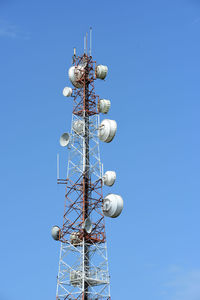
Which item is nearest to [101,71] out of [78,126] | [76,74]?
[76,74]

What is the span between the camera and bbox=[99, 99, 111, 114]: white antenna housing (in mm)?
64062

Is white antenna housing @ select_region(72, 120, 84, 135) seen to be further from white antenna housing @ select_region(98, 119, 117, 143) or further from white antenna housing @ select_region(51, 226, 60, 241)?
white antenna housing @ select_region(51, 226, 60, 241)

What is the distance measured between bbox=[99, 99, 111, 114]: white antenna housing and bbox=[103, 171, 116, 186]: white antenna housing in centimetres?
706

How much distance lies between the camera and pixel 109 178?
2378 inches

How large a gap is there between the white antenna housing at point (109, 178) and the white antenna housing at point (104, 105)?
7059mm

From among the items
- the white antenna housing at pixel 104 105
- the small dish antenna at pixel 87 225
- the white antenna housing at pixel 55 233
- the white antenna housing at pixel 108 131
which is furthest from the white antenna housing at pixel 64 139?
the small dish antenna at pixel 87 225

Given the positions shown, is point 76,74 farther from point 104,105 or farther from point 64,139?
point 64,139

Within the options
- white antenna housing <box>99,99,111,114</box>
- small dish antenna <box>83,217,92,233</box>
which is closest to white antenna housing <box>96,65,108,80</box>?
white antenna housing <box>99,99,111,114</box>

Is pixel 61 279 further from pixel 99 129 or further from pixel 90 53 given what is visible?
pixel 90 53

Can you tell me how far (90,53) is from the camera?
67.0 meters

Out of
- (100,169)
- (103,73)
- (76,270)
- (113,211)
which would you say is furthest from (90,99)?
(76,270)

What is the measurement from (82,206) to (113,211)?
10.6 ft

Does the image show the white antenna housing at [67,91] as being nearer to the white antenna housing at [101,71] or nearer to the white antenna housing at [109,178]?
the white antenna housing at [101,71]

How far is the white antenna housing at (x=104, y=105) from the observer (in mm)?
64062
